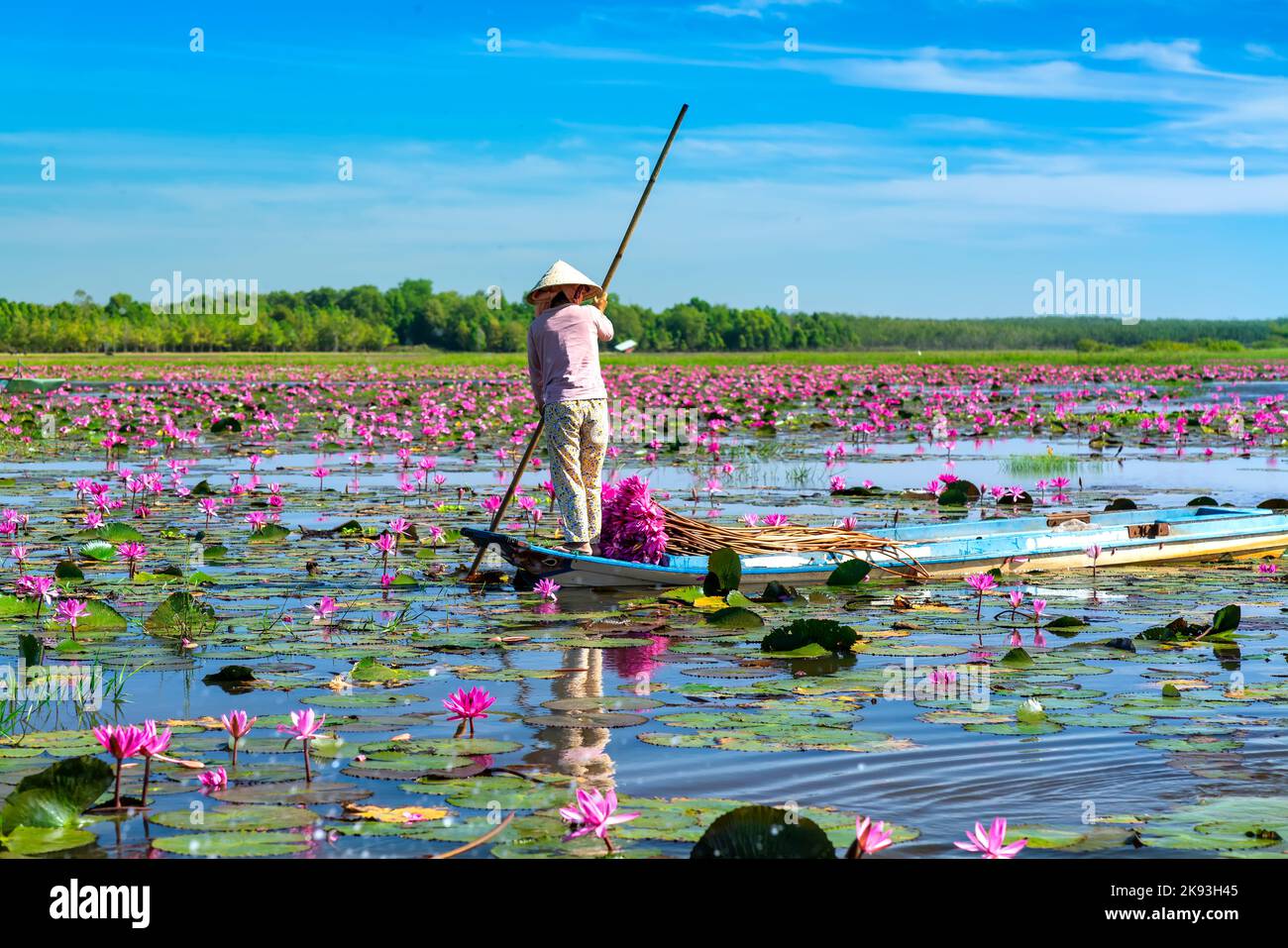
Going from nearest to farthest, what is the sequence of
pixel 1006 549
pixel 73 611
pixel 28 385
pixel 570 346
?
pixel 73 611 < pixel 570 346 < pixel 1006 549 < pixel 28 385

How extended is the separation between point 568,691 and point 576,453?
3.37 metres

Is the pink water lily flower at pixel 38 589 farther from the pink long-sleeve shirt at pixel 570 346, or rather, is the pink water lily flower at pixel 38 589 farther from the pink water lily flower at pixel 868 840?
the pink water lily flower at pixel 868 840

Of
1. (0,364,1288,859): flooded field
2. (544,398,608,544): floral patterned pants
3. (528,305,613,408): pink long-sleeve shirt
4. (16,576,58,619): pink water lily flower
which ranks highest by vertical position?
(528,305,613,408): pink long-sleeve shirt

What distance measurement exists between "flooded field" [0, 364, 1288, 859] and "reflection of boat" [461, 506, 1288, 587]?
0.18m

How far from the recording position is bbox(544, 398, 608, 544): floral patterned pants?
9.25 meters

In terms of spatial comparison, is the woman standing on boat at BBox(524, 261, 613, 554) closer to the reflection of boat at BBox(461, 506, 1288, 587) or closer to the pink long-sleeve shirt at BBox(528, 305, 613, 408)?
the pink long-sleeve shirt at BBox(528, 305, 613, 408)

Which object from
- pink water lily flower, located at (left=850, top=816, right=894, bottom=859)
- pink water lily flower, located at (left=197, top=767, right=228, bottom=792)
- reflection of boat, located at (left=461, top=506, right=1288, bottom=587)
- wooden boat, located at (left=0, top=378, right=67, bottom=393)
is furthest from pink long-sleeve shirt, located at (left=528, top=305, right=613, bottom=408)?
wooden boat, located at (left=0, top=378, right=67, bottom=393)

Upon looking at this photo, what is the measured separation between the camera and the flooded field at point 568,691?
164 inches

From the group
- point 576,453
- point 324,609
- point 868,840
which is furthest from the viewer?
point 576,453

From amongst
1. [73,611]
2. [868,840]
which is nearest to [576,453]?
[73,611]

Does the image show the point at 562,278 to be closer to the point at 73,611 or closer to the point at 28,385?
the point at 73,611

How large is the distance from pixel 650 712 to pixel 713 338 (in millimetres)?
144011

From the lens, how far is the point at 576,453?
9.31 m
